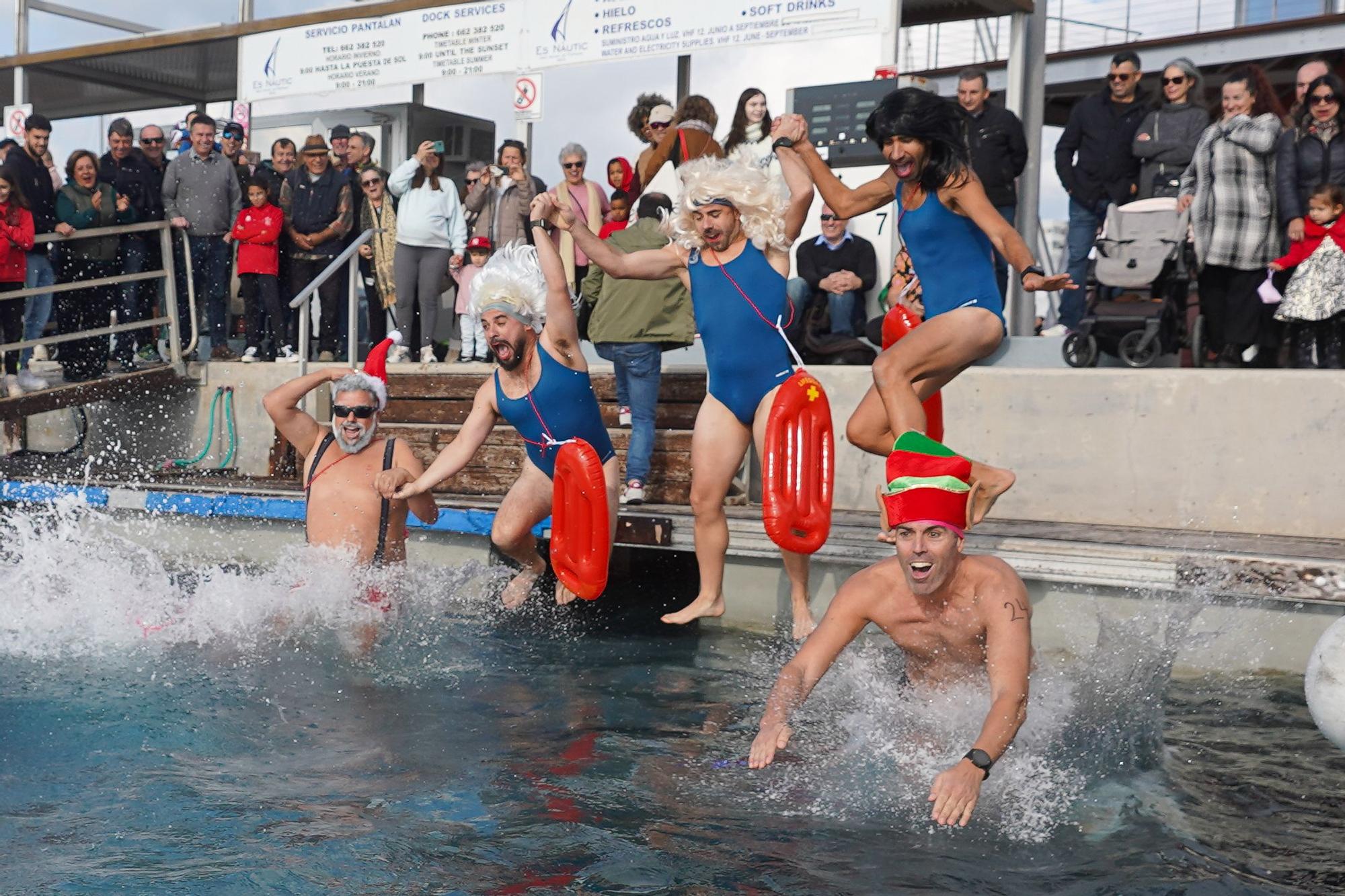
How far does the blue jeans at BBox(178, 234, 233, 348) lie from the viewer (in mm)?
12297

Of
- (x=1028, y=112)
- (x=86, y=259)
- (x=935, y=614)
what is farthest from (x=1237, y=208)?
(x=86, y=259)

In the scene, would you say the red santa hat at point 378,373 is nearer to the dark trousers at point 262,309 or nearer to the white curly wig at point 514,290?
the white curly wig at point 514,290

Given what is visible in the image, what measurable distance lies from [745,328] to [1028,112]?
4070 mm

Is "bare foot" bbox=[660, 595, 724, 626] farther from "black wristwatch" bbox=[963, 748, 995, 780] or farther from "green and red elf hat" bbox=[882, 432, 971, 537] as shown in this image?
"black wristwatch" bbox=[963, 748, 995, 780]

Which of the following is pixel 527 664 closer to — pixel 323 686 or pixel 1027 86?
pixel 323 686

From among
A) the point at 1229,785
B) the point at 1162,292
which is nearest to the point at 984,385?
the point at 1162,292

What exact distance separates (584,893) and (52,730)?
2.78m

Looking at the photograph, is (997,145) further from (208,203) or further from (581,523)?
(208,203)

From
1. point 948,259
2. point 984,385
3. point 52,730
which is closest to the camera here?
point 52,730

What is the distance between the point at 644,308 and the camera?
8.51 metres

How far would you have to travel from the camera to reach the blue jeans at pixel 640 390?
8.48 m

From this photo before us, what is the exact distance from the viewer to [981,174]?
9227 mm

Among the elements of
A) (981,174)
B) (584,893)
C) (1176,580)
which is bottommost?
(584,893)

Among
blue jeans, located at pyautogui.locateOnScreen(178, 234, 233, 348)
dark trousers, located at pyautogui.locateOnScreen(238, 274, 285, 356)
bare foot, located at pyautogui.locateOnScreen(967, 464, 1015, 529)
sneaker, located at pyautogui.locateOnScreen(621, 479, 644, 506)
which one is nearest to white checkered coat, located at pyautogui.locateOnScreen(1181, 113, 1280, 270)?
bare foot, located at pyautogui.locateOnScreen(967, 464, 1015, 529)
